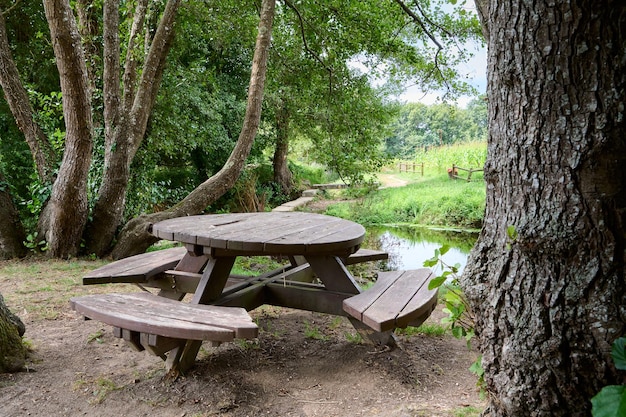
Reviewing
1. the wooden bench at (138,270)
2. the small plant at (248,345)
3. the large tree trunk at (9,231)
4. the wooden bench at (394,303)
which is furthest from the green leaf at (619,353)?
the large tree trunk at (9,231)

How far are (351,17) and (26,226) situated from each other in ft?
16.8

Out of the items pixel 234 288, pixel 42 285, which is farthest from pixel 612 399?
pixel 42 285

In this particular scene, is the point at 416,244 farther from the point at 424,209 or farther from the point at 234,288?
the point at 234,288

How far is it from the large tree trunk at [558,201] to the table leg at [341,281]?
4.18ft

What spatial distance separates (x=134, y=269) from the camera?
9.84 feet

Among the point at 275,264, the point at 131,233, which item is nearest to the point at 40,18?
the point at 131,233

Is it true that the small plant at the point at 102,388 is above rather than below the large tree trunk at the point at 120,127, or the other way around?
below

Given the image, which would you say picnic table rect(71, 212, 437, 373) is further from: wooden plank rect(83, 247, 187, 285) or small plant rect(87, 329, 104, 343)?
small plant rect(87, 329, 104, 343)

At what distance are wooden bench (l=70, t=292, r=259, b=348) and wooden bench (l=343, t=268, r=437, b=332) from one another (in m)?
0.56

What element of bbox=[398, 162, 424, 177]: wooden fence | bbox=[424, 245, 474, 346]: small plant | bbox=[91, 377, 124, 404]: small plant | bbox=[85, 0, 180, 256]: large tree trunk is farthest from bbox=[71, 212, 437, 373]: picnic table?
bbox=[398, 162, 424, 177]: wooden fence

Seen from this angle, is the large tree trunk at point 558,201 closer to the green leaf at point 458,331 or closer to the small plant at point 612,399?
the small plant at point 612,399

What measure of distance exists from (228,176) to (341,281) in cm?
343

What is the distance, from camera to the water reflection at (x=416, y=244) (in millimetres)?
8578

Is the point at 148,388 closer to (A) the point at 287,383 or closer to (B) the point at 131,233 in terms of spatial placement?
(A) the point at 287,383
